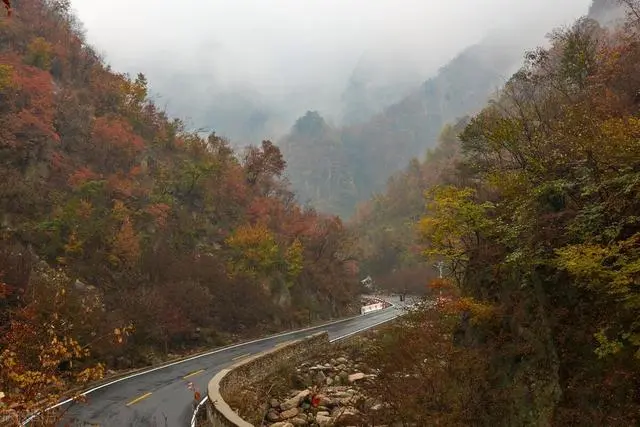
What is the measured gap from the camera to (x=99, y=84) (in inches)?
1582

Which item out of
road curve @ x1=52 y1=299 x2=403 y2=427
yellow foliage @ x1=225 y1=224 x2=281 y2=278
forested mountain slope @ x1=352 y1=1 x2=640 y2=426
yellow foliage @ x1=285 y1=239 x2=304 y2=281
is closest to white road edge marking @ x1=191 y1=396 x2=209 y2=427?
road curve @ x1=52 y1=299 x2=403 y2=427

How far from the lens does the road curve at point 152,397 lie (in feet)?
44.8

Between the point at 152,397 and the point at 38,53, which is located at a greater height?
the point at 38,53

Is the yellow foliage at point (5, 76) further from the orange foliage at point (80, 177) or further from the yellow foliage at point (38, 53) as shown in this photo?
the yellow foliage at point (38, 53)

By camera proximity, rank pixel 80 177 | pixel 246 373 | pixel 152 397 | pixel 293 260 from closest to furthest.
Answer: pixel 152 397 → pixel 246 373 → pixel 80 177 → pixel 293 260

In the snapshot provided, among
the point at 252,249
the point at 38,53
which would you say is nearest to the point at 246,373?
the point at 252,249

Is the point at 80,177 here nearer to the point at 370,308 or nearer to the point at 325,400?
the point at 325,400

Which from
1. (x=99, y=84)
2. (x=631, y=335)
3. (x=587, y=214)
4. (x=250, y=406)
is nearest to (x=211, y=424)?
(x=250, y=406)

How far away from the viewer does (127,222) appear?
1115 inches

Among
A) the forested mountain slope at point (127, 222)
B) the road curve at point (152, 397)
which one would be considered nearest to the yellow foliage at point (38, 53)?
the forested mountain slope at point (127, 222)

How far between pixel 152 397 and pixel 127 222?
1451 centimetres

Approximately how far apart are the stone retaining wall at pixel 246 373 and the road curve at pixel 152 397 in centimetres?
121

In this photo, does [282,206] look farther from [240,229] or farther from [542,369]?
[542,369]

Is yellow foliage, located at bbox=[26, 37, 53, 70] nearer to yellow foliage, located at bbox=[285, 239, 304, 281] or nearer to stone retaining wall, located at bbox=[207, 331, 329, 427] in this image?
yellow foliage, located at bbox=[285, 239, 304, 281]
